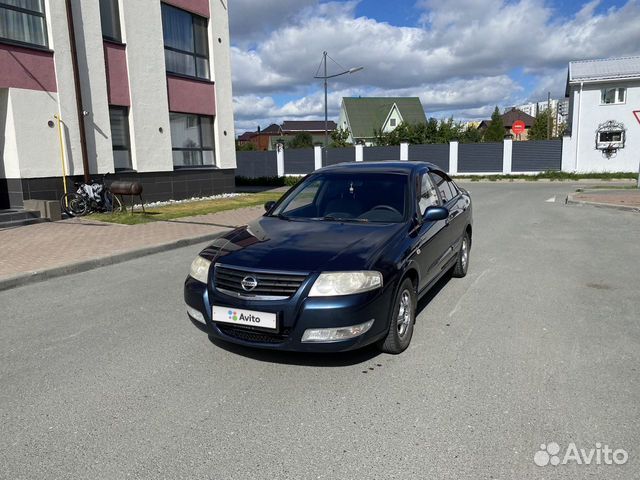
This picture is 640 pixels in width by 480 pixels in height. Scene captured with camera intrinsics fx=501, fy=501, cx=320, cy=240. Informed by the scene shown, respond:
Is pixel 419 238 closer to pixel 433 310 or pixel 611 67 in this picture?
pixel 433 310

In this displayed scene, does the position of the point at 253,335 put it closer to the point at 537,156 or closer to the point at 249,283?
the point at 249,283

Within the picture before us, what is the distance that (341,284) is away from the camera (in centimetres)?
356

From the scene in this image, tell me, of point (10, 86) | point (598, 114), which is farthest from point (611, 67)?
point (10, 86)

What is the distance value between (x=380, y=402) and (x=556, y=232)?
8463mm

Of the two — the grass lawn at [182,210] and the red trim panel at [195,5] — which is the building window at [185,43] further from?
the grass lawn at [182,210]

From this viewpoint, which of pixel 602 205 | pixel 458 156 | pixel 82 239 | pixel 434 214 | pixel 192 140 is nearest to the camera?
pixel 434 214

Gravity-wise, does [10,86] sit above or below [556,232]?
above

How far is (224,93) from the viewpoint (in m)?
18.2

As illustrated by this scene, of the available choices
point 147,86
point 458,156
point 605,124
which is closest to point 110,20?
Result: point 147,86

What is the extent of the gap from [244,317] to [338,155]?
3457 centimetres

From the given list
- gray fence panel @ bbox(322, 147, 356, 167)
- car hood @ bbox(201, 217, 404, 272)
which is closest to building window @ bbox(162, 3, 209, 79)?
car hood @ bbox(201, 217, 404, 272)

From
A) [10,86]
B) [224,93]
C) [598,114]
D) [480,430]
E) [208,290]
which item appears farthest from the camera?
[598,114]

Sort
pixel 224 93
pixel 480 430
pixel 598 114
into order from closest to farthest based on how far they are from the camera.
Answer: pixel 480 430
pixel 224 93
pixel 598 114

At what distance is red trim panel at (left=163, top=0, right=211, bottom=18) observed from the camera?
16.0 m
